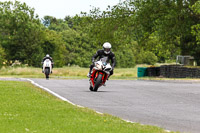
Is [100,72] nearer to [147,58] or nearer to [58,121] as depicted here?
[58,121]

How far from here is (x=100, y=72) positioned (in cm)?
2056

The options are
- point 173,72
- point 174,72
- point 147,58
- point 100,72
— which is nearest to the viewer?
point 100,72

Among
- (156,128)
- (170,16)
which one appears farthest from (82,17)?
(156,128)

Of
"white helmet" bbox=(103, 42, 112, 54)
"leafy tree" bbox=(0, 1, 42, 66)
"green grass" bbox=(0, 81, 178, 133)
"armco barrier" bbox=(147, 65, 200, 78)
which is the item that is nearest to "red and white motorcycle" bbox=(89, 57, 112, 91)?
"white helmet" bbox=(103, 42, 112, 54)

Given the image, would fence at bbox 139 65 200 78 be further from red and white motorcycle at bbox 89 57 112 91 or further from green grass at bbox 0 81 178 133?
green grass at bbox 0 81 178 133

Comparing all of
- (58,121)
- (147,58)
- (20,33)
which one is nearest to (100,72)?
(58,121)

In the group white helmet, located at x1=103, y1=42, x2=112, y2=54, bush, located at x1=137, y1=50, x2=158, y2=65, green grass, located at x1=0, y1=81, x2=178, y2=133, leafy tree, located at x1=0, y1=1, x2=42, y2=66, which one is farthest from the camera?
bush, located at x1=137, y1=50, x2=158, y2=65

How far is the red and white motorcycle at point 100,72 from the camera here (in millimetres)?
20297

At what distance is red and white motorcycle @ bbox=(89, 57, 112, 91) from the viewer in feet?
66.6

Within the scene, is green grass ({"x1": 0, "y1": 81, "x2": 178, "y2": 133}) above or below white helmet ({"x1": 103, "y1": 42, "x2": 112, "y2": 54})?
below

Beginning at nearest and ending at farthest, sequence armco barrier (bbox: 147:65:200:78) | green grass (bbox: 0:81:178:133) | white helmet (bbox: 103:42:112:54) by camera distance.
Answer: green grass (bbox: 0:81:178:133) → white helmet (bbox: 103:42:112:54) → armco barrier (bbox: 147:65:200:78)

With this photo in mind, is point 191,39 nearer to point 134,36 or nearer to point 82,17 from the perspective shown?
point 134,36

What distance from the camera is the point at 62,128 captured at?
861cm

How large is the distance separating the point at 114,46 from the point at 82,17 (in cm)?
410
